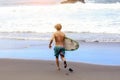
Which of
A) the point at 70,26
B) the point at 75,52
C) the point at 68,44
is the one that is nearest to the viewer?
the point at 68,44

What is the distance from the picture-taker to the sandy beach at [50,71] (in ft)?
30.2

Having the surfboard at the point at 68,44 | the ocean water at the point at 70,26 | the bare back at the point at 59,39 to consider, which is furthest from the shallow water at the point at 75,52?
the ocean water at the point at 70,26

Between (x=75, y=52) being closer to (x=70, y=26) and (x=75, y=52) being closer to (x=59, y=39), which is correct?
(x=59, y=39)

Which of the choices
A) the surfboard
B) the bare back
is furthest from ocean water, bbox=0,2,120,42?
the bare back

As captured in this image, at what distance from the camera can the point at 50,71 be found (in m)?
9.91

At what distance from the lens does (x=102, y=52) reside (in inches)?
508

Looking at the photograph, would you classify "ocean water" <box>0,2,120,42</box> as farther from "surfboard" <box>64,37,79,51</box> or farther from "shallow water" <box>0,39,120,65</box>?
"surfboard" <box>64,37,79,51</box>

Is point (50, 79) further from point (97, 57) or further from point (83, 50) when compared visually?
point (83, 50)

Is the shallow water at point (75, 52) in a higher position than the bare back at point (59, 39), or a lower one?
lower

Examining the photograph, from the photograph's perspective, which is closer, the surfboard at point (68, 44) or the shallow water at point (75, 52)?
the surfboard at point (68, 44)

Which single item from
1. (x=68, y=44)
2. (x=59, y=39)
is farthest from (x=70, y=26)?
(x=59, y=39)

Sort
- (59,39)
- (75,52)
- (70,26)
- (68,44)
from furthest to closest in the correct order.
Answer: (70,26) → (75,52) → (68,44) → (59,39)

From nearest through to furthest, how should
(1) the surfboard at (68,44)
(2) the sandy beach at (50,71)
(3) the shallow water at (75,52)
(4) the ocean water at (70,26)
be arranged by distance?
(2) the sandy beach at (50,71) → (1) the surfboard at (68,44) → (3) the shallow water at (75,52) → (4) the ocean water at (70,26)

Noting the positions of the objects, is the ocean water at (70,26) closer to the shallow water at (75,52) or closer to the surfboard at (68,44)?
the shallow water at (75,52)
